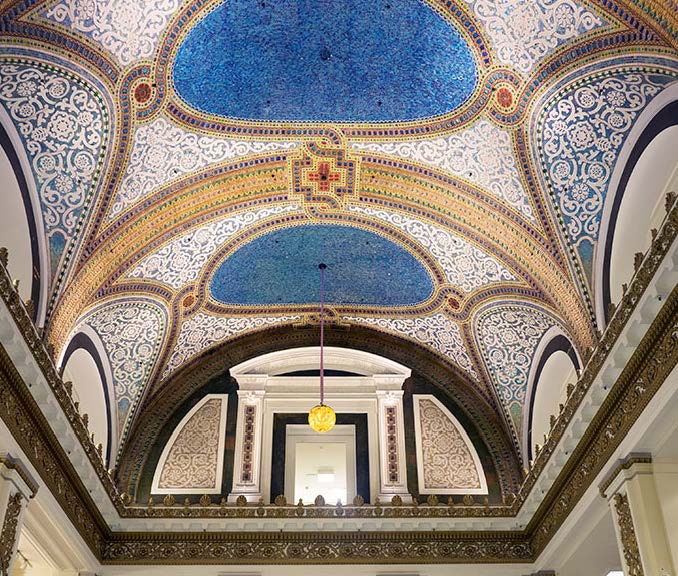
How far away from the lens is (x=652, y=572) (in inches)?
290

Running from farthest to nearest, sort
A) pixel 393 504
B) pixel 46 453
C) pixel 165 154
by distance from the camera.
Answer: pixel 393 504 → pixel 165 154 → pixel 46 453

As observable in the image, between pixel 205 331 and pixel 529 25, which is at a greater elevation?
pixel 205 331

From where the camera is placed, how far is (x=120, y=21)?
310 inches

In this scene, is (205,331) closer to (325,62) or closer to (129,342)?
(129,342)

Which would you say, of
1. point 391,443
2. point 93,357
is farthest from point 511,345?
point 93,357

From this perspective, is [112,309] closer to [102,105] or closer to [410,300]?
[102,105]

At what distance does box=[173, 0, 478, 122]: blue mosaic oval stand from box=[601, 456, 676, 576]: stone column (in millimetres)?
4040

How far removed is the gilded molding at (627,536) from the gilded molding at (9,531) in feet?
18.3

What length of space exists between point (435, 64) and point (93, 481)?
239 inches

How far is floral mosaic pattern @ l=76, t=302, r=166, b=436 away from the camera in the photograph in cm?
1089

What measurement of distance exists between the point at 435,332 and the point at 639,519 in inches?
200

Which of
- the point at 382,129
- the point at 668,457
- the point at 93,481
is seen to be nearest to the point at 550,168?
the point at 382,129

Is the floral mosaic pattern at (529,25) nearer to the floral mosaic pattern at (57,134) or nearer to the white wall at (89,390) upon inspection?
the floral mosaic pattern at (57,134)

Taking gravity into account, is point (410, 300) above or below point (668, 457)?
above
